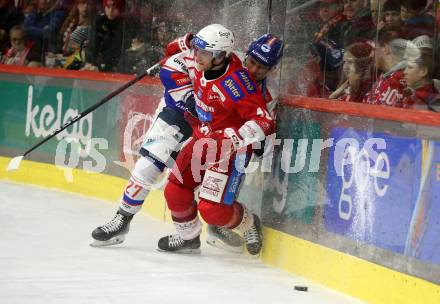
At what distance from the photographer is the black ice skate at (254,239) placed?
19.7ft

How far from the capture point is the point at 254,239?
6.02 meters

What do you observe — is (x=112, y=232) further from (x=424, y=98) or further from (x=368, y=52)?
(x=424, y=98)

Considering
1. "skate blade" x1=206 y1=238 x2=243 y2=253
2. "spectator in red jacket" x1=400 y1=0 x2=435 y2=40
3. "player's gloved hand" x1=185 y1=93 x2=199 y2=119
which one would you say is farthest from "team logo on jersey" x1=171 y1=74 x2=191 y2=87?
"spectator in red jacket" x1=400 y1=0 x2=435 y2=40

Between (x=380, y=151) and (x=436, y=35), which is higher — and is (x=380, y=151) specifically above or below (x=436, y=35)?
below

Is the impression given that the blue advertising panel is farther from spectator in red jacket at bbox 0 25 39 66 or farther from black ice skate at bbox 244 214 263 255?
spectator in red jacket at bbox 0 25 39 66

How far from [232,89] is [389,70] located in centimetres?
94

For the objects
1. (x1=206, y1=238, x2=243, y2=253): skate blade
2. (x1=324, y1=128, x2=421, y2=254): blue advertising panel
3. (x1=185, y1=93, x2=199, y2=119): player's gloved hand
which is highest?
(x1=185, y1=93, x2=199, y2=119): player's gloved hand

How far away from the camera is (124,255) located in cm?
593

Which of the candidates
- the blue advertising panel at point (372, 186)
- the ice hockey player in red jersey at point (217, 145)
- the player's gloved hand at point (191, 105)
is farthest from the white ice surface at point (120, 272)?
the player's gloved hand at point (191, 105)

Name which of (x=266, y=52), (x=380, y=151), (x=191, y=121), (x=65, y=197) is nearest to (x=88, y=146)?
(x=65, y=197)

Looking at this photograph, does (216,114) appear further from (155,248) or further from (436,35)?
(436,35)

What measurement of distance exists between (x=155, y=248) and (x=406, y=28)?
7.01ft

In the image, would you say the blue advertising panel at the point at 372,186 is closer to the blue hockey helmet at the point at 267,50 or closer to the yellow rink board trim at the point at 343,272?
the yellow rink board trim at the point at 343,272

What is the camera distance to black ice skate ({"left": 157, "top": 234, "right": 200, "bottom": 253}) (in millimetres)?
6121
